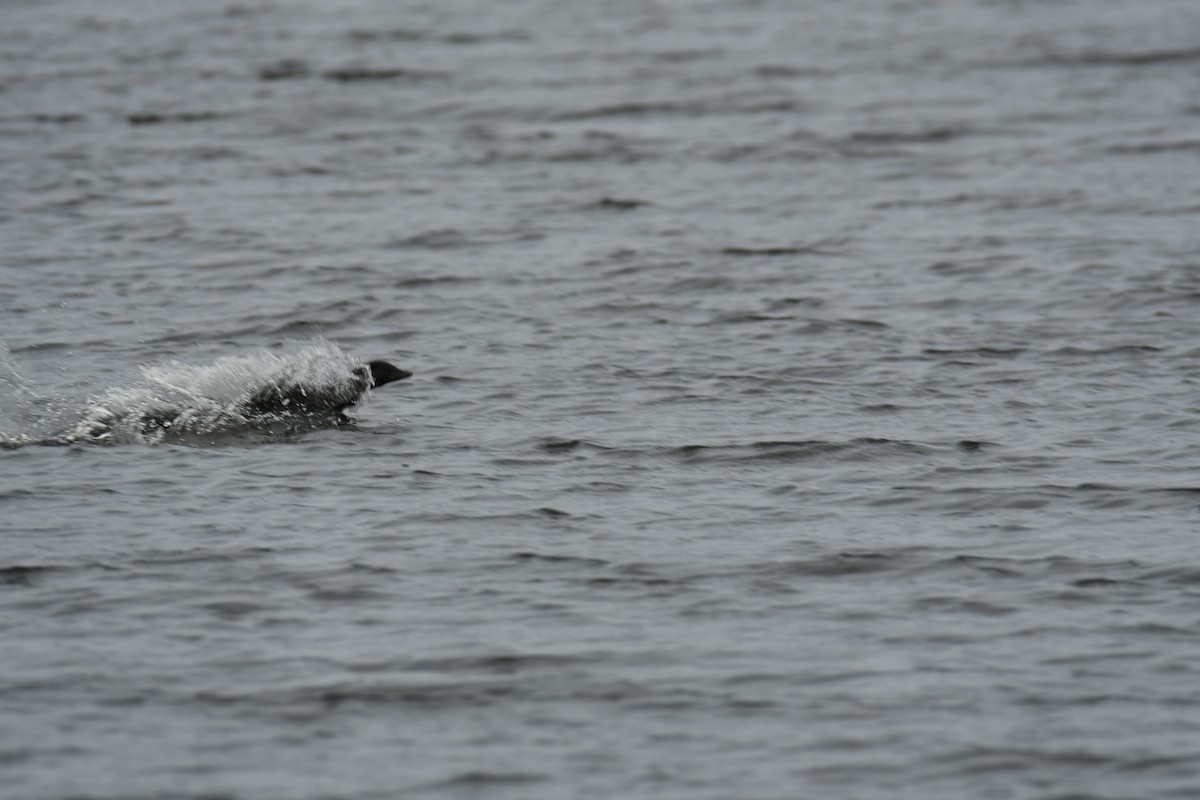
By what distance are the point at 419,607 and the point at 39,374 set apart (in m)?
5.24

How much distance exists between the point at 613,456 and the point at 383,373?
73.1 inches

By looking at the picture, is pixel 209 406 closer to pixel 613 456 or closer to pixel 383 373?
pixel 383 373

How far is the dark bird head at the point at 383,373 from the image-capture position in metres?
12.2

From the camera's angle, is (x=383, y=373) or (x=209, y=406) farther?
Answer: (x=383, y=373)

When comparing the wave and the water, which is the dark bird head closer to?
the wave

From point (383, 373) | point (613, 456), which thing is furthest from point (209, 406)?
point (613, 456)

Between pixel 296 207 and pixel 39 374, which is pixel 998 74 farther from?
pixel 39 374

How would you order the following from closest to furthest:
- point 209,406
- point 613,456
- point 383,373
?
point 613,456, point 209,406, point 383,373

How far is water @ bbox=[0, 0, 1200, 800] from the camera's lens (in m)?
7.71

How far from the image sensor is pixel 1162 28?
29844 millimetres

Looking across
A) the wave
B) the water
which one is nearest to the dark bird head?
the wave

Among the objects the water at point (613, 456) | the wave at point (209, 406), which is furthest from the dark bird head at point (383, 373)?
the water at point (613, 456)

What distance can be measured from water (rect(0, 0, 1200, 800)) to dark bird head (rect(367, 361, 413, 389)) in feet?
0.70

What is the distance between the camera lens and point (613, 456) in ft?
37.0
